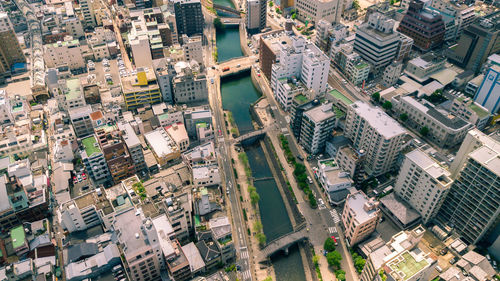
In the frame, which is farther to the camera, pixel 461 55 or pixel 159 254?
pixel 461 55

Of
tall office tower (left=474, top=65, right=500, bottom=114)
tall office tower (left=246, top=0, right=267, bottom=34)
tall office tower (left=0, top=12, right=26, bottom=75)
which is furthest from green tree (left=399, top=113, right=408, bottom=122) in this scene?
tall office tower (left=0, top=12, right=26, bottom=75)

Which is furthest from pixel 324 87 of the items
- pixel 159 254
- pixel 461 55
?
pixel 159 254

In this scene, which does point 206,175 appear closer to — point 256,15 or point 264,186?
point 264,186

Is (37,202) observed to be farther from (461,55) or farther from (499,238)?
(461,55)

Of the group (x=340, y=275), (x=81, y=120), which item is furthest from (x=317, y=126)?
(x=81, y=120)

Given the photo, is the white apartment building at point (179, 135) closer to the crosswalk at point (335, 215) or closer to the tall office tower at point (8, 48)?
the crosswalk at point (335, 215)

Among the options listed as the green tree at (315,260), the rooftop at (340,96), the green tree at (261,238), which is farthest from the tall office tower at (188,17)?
the green tree at (315,260)

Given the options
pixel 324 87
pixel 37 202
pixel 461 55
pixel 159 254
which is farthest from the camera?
pixel 461 55
